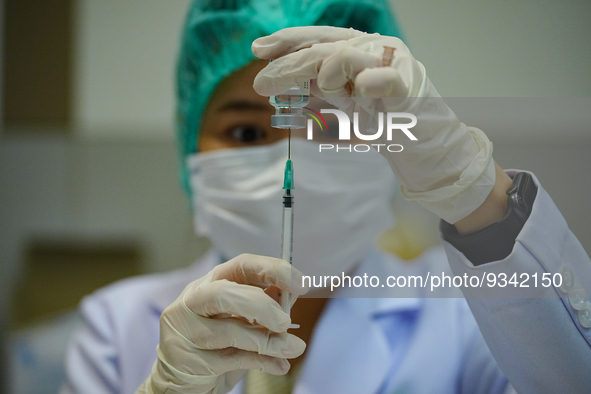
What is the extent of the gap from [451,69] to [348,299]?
72 cm

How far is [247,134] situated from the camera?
1.03 m

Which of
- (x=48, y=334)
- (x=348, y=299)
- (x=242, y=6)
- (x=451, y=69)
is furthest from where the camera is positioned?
(x=48, y=334)

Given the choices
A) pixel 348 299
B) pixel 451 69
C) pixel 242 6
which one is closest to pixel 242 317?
pixel 348 299

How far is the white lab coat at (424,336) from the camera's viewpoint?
0.57m

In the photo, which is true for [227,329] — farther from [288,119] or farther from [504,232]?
[504,232]

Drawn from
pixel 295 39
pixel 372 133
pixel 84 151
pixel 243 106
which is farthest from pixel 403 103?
pixel 84 151

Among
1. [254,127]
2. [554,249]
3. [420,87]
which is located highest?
[420,87]

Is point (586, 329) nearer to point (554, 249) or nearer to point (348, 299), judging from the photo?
point (554, 249)

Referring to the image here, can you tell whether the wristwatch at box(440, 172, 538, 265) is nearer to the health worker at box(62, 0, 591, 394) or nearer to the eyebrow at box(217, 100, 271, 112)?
the health worker at box(62, 0, 591, 394)

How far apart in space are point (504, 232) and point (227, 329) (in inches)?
17.8

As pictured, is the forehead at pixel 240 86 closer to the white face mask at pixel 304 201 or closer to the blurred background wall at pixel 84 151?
the white face mask at pixel 304 201

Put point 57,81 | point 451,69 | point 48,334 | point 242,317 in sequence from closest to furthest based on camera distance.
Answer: point 242,317 → point 451,69 → point 48,334 → point 57,81

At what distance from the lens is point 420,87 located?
57 centimetres

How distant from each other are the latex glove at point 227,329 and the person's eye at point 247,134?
1.42 ft
